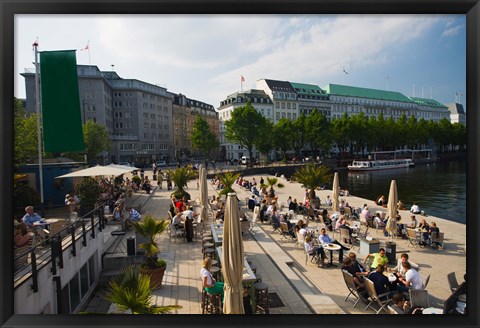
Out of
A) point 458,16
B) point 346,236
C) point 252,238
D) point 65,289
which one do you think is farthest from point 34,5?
point 346,236

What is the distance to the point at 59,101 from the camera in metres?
10.4

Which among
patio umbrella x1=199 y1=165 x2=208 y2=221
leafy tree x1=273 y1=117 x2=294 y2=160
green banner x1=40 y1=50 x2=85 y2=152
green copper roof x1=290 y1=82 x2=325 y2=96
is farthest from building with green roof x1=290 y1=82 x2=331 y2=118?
green banner x1=40 y1=50 x2=85 y2=152

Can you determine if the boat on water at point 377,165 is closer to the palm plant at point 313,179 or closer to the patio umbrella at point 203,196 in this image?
the palm plant at point 313,179

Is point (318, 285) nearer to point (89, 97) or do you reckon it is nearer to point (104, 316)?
point (104, 316)

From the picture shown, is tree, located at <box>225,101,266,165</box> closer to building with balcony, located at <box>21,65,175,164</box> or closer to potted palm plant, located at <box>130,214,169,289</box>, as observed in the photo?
building with balcony, located at <box>21,65,175,164</box>

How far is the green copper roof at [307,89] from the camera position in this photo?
106m

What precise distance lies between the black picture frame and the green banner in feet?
15.7

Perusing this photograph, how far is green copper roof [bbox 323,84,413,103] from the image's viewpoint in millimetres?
114300

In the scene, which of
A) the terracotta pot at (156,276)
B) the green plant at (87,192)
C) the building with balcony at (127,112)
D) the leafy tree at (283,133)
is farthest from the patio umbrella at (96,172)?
the leafy tree at (283,133)

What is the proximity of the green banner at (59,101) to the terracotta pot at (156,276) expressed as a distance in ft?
17.6

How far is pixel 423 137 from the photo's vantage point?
88500mm

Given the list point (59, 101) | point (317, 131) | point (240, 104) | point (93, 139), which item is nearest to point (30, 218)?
point (59, 101)

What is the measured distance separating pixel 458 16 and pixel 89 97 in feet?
215

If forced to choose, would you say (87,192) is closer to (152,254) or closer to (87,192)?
(87,192)
